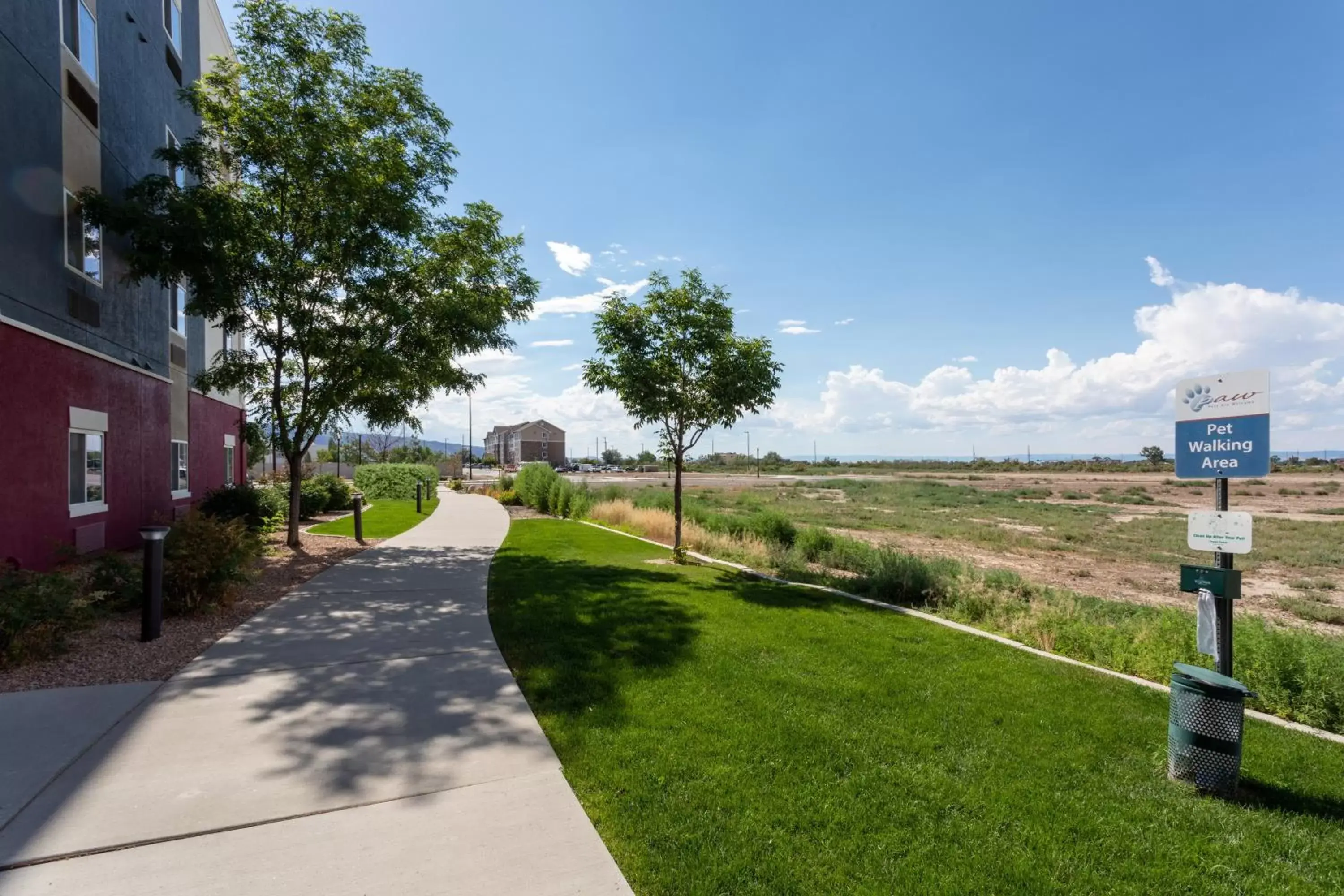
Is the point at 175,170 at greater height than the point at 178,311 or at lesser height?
greater

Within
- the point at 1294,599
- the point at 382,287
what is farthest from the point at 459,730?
the point at 1294,599

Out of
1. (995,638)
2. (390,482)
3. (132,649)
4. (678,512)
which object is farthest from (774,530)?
(390,482)

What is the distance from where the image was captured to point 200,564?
693cm

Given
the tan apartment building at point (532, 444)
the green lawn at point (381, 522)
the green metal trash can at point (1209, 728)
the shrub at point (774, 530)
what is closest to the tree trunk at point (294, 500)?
the green lawn at point (381, 522)

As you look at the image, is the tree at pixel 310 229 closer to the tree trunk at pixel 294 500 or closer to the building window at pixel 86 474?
the tree trunk at pixel 294 500

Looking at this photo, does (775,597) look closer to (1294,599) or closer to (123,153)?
(1294,599)

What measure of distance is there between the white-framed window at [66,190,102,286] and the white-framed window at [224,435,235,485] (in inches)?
363

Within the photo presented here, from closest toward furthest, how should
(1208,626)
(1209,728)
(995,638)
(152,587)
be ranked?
(1209,728), (1208,626), (152,587), (995,638)

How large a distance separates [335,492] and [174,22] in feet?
46.7

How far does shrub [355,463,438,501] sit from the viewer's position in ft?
105

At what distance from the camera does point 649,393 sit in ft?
35.6

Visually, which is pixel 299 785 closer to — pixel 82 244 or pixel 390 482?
pixel 82 244

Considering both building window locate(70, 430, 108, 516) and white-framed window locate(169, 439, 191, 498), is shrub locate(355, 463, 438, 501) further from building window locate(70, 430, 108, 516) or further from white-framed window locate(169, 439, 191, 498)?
building window locate(70, 430, 108, 516)

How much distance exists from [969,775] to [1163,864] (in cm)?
95
